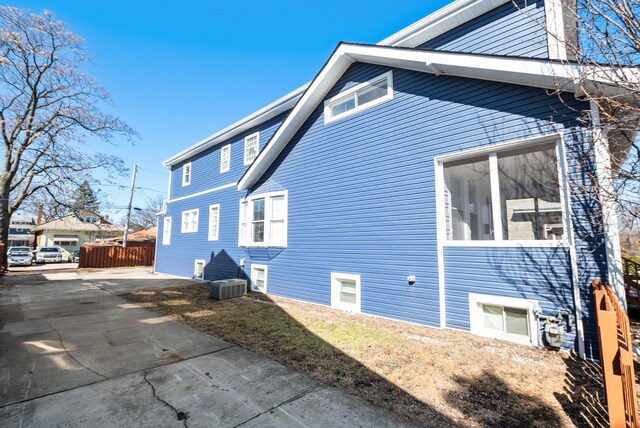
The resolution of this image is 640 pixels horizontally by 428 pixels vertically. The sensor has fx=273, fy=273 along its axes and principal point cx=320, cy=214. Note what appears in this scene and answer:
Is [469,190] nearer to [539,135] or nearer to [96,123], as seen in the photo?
[539,135]

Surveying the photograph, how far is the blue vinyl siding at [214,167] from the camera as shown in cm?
1149

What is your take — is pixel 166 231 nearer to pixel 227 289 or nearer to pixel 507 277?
pixel 227 289

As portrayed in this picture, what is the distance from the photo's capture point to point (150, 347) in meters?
4.94

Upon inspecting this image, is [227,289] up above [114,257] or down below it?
below

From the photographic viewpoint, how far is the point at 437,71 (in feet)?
20.4

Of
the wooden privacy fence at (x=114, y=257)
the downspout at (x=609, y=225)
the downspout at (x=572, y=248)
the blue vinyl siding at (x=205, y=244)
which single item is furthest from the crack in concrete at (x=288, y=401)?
the wooden privacy fence at (x=114, y=257)

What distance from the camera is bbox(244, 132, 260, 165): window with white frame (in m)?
11.8

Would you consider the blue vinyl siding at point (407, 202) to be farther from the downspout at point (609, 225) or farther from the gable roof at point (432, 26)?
the gable roof at point (432, 26)

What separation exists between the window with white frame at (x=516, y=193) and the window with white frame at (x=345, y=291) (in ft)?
9.24

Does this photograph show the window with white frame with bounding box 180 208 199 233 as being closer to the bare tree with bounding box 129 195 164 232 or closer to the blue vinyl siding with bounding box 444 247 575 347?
the blue vinyl siding with bounding box 444 247 575 347

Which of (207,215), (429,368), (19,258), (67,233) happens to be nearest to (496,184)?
(429,368)

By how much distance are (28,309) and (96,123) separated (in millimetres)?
16834

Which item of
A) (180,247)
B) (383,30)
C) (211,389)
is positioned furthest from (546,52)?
(180,247)

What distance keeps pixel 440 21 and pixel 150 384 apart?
29.5 ft
